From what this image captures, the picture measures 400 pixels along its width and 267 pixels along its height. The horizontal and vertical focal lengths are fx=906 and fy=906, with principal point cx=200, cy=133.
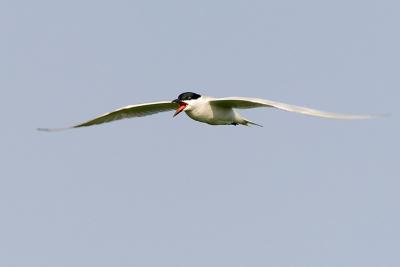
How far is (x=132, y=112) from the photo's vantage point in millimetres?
27250

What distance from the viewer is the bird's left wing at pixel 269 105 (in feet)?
64.0

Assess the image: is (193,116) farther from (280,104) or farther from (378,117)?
(378,117)

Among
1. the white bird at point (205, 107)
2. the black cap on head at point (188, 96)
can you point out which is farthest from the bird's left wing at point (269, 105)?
the black cap on head at point (188, 96)

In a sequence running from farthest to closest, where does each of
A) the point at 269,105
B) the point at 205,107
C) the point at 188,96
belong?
the point at 188,96, the point at 205,107, the point at 269,105

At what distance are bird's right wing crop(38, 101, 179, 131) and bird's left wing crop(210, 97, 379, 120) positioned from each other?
120 inches

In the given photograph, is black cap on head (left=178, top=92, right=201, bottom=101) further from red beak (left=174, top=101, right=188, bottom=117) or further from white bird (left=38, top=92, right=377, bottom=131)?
red beak (left=174, top=101, right=188, bottom=117)

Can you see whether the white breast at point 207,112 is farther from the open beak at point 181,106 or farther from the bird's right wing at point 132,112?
the bird's right wing at point 132,112

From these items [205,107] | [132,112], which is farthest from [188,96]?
[132,112]

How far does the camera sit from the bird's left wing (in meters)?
19.5

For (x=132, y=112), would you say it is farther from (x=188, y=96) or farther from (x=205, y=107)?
(x=205, y=107)

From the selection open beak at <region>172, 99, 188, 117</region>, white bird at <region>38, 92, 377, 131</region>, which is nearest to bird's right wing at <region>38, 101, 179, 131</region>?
white bird at <region>38, 92, 377, 131</region>

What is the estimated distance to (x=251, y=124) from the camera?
25359 millimetres

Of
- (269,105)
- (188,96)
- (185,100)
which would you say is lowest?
(269,105)

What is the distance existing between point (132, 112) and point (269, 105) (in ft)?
21.7
